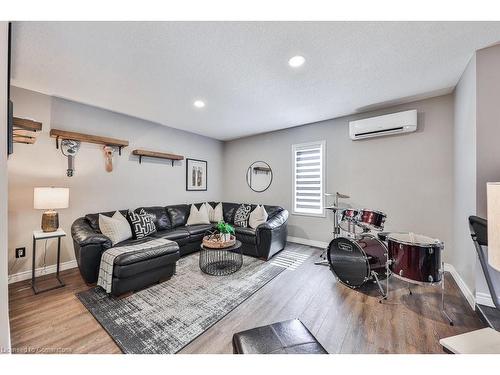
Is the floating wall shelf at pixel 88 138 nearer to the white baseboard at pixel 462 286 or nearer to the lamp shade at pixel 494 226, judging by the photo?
the lamp shade at pixel 494 226

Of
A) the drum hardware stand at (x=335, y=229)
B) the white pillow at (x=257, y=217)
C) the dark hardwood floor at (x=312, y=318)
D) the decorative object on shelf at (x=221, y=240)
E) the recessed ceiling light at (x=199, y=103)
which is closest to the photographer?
the dark hardwood floor at (x=312, y=318)

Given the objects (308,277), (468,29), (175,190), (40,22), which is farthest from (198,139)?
(468,29)

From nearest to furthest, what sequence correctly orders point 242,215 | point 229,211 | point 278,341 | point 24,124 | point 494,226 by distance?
point 494,226, point 278,341, point 24,124, point 242,215, point 229,211

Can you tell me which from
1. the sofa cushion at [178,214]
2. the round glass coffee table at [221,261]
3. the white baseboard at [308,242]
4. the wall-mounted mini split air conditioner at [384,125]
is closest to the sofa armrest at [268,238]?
the round glass coffee table at [221,261]

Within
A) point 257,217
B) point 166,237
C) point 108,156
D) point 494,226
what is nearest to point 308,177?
point 257,217

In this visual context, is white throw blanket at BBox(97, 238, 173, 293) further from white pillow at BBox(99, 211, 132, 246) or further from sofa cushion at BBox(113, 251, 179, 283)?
white pillow at BBox(99, 211, 132, 246)

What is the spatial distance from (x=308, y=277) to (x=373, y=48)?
Answer: 8.84 feet

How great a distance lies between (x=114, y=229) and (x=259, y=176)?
3.12 meters

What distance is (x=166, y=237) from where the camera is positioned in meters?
3.18

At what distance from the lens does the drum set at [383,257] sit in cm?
184

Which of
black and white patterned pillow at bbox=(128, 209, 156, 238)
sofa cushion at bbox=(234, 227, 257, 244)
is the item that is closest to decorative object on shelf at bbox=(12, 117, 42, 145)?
black and white patterned pillow at bbox=(128, 209, 156, 238)

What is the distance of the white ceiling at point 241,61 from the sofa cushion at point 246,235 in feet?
6.87

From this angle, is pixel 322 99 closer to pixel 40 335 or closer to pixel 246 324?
pixel 246 324

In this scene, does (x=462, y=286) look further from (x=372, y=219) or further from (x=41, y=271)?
(x=41, y=271)
